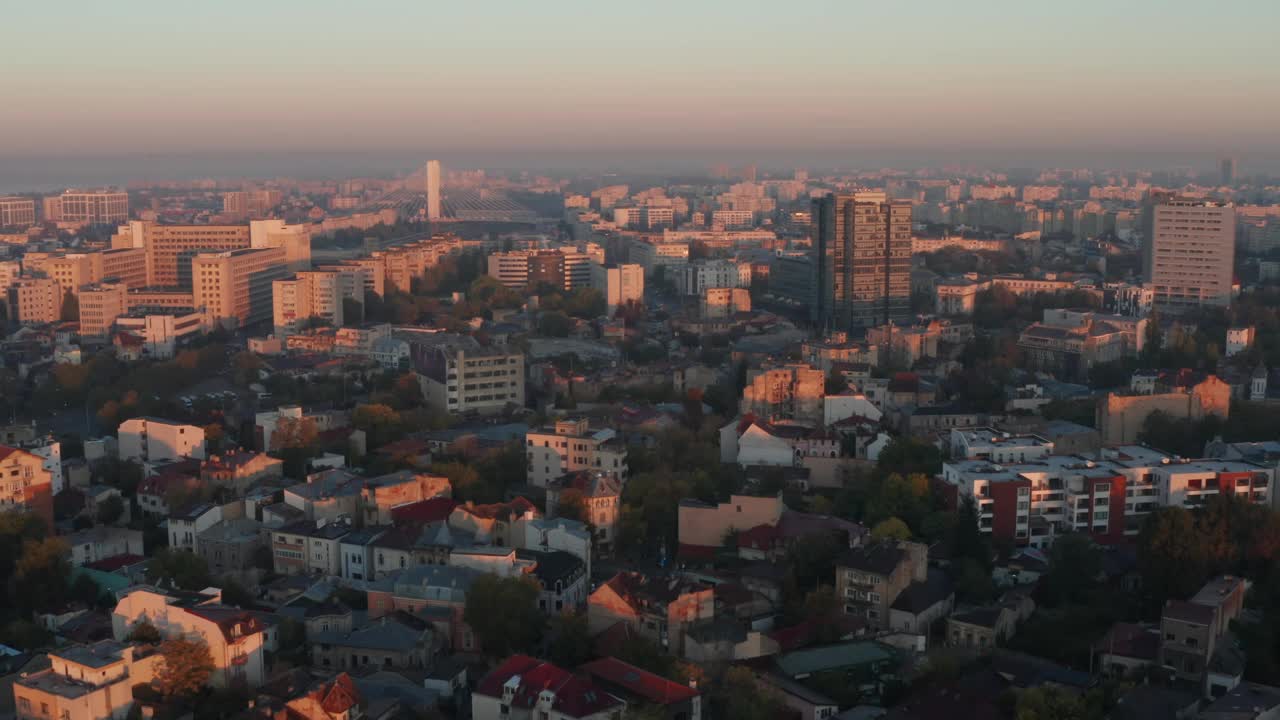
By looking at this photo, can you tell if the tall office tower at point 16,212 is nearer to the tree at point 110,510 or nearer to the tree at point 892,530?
the tree at point 110,510

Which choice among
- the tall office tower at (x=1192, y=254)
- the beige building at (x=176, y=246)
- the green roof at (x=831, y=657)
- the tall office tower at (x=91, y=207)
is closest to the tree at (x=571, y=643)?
the green roof at (x=831, y=657)

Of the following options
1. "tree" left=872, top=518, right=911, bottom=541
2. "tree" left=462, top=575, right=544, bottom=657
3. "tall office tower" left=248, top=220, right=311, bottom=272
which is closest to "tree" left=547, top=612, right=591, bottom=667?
"tree" left=462, top=575, right=544, bottom=657

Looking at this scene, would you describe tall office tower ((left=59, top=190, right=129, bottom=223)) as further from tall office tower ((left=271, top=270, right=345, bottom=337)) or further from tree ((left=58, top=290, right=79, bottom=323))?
tall office tower ((left=271, top=270, right=345, bottom=337))

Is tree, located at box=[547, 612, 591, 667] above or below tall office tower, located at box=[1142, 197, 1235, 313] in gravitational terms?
below

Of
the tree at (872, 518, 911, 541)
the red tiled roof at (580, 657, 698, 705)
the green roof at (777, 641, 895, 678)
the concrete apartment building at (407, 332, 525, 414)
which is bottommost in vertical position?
the green roof at (777, 641, 895, 678)

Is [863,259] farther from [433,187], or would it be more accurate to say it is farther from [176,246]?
[433,187]

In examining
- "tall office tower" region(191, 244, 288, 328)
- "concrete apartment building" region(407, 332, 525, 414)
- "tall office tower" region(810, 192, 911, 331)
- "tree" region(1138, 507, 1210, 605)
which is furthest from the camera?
"tall office tower" region(191, 244, 288, 328)

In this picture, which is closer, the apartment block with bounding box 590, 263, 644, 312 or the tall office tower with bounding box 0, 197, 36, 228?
the apartment block with bounding box 590, 263, 644, 312

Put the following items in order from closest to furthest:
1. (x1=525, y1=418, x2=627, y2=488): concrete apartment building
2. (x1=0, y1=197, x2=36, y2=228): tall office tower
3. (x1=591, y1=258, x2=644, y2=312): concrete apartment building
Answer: (x1=525, y1=418, x2=627, y2=488): concrete apartment building, (x1=591, y1=258, x2=644, y2=312): concrete apartment building, (x1=0, y1=197, x2=36, y2=228): tall office tower
